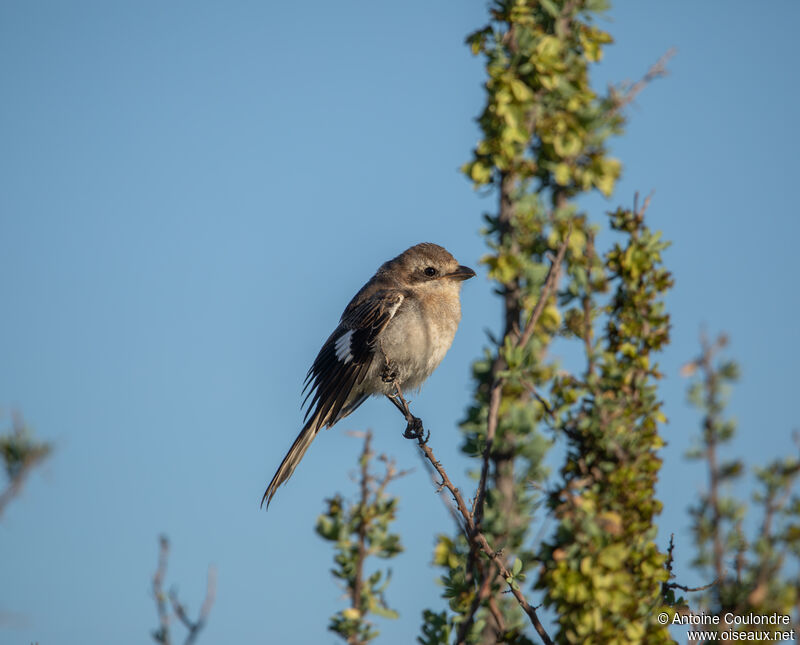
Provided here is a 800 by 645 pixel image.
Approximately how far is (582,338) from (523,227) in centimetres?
41

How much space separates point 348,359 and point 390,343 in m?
0.40

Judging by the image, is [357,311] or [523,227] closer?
[523,227]

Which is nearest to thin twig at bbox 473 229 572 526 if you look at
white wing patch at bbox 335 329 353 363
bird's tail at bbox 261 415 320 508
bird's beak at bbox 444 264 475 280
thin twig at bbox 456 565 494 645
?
thin twig at bbox 456 565 494 645

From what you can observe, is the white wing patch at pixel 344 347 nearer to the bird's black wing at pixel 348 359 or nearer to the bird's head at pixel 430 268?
the bird's black wing at pixel 348 359

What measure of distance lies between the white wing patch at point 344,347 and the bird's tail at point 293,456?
2.34 ft

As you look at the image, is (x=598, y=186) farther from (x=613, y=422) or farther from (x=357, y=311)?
(x=357, y=311)

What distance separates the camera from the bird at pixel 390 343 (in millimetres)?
7191

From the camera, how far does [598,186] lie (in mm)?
2840

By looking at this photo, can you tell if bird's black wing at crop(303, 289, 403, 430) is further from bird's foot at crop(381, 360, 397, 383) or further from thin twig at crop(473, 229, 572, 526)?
thin twig at crop(473, 229, 572, 526)

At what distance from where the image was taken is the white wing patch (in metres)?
7.42

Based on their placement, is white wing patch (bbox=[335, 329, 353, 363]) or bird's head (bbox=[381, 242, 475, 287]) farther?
bird's head (bbox=[381, 242, 475, 287])

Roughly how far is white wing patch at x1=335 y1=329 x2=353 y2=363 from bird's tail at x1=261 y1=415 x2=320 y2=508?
2.34 feet

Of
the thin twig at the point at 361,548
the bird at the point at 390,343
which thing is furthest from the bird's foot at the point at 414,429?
the thin twig at the point at 361,548

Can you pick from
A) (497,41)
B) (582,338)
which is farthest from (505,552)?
(497,41)
